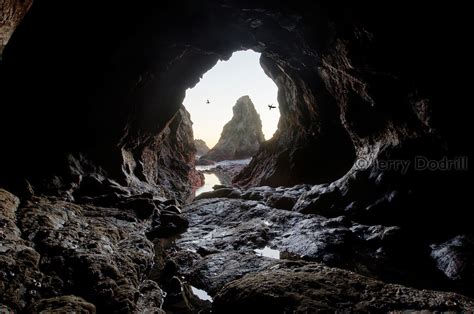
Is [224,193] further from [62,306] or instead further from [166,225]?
[62,306]

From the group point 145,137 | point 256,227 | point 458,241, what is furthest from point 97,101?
point 458,241

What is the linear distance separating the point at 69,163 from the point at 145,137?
589cm

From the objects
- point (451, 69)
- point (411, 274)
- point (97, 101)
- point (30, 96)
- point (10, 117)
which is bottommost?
point (411, 274)

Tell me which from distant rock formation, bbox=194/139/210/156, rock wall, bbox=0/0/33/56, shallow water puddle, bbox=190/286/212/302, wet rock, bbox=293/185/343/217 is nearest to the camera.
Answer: rock wall, bbox=0/0/33/56

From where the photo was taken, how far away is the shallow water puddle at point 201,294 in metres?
5.69

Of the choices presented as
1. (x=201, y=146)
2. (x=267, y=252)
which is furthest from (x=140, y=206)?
(x=201, y=146)

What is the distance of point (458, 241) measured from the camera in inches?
308

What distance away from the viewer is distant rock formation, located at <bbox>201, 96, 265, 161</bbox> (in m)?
60.3

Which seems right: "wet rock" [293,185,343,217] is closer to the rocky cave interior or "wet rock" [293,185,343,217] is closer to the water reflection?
the rocky cave interior

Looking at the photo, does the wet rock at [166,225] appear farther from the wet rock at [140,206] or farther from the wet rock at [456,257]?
the wet rock at [456,257]

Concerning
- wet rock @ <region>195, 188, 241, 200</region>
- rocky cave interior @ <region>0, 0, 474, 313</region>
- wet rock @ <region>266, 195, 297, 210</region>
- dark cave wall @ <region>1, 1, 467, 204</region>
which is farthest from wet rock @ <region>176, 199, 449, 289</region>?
wet rock @ <region>195, 188, 241, 200</region>

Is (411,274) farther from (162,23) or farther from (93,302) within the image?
(162,23)

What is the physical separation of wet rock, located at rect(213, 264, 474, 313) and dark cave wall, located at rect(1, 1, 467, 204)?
20.3 ft

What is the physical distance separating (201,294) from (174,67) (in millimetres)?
13676
